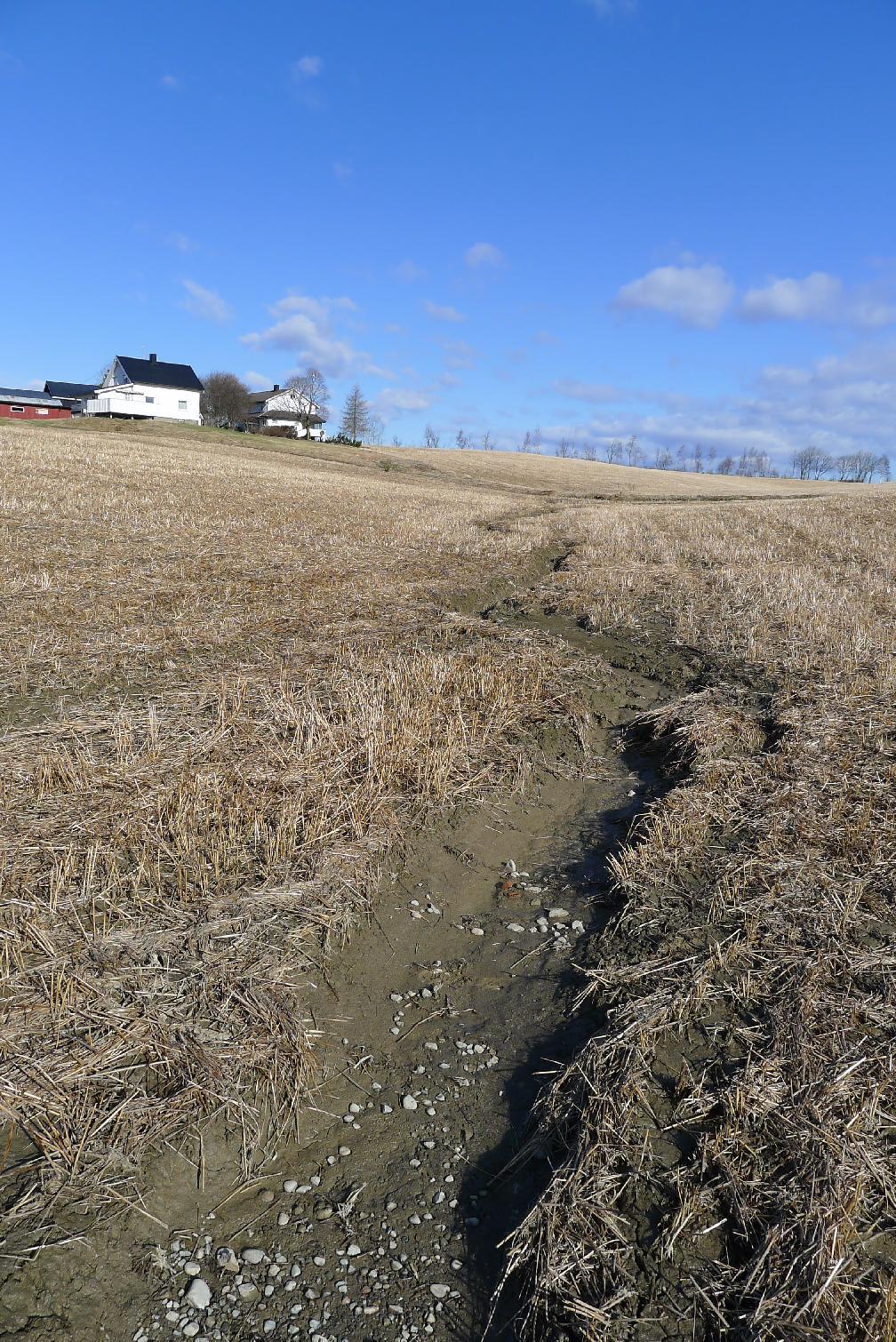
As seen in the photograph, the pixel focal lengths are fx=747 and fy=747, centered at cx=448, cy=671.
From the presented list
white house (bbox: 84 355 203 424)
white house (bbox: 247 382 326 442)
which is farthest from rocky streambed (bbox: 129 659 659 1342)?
white house (bbox: 247 382 326 442)

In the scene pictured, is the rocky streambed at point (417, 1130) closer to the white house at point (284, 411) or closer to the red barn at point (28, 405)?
the red barn at point (28, 405)

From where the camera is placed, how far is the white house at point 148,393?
79312mm

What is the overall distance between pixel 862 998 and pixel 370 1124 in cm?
253

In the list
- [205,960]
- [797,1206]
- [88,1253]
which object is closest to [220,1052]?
[205,960]

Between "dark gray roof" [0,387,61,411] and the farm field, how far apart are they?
85545 mm

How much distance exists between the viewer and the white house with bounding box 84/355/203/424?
260ft

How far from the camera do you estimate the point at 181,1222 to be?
299 centimetres

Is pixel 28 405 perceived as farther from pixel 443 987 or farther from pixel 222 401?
pixel 443 987

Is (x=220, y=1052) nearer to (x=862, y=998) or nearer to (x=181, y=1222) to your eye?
(x=181, y=1222)

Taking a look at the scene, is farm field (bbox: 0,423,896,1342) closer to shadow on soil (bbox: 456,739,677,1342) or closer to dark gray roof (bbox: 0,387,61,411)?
shadow on soil (bbox: 456,739,677,1342)

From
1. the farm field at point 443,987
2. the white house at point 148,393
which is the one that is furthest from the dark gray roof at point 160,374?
the farm field at point 443,987

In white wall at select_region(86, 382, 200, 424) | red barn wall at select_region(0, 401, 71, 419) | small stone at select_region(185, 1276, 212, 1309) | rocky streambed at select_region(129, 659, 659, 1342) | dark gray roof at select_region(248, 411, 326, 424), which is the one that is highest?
dark gray roof at select_region(248, 411, 326, 424)

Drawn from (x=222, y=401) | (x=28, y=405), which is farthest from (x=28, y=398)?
(x=222, y=401)

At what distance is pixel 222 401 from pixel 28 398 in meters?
21.4
